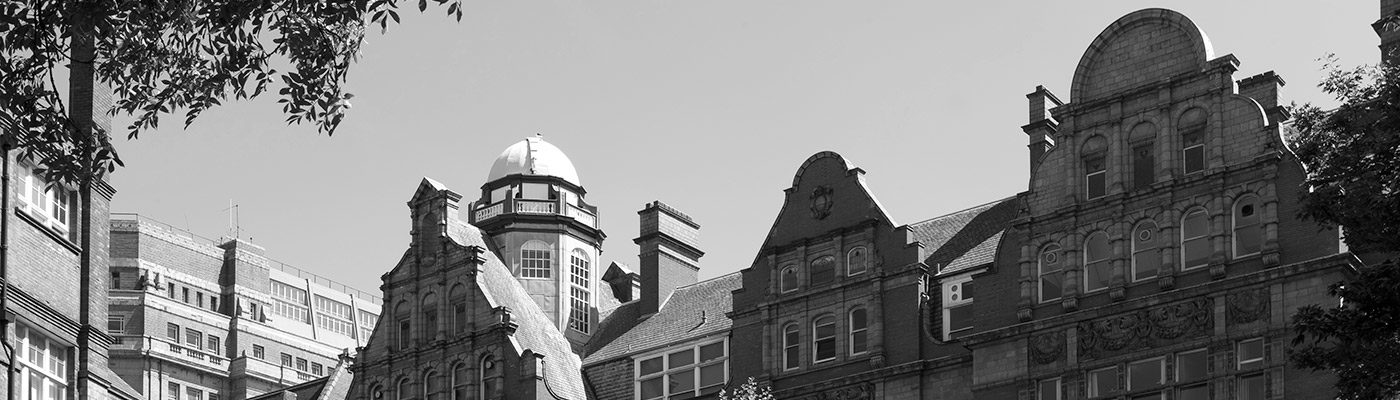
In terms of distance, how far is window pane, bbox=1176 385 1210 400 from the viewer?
46125 millimetres

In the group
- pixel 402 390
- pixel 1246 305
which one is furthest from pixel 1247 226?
pixel 402 390

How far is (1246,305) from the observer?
45.8 metres

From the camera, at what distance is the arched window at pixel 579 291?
66.1m

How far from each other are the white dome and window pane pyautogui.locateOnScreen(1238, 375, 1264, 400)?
28.0m

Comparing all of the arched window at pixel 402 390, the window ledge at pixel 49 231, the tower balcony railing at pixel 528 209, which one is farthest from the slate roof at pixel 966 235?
the window ledge at pixel 49 231

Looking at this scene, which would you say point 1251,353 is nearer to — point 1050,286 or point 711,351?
point 1050,286

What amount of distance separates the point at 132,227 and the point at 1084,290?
86.4 metres

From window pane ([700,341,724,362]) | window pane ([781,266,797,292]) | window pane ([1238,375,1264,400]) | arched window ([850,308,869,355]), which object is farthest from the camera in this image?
window pane ([700,341,724,362])

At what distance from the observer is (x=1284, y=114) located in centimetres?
4706

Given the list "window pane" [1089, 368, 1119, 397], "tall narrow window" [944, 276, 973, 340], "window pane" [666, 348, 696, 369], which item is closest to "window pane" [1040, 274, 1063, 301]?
"window pane" [1089, 368, 1119, 397]

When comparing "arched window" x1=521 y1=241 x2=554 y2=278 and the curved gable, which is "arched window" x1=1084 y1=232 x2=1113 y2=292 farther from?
"arched window" x1=521 y1=241 x2=554 y2=278

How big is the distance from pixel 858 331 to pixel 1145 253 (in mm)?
7360

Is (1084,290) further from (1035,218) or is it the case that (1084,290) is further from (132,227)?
(132,227)

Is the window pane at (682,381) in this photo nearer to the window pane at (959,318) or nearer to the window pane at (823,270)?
the window pane at (823,270)
